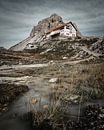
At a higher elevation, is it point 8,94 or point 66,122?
Result: point 8,94

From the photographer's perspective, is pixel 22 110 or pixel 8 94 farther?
pixel 8 94

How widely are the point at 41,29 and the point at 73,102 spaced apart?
11553 cm

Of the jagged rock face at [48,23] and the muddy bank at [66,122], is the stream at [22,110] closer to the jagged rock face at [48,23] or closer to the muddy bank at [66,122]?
the muddy bank at [66,122]

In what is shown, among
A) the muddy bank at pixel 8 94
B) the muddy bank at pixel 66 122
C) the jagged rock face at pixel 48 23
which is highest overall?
the jagged rock face at pixel 48 23

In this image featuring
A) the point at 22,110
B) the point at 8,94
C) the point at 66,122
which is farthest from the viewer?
the point at 8,94

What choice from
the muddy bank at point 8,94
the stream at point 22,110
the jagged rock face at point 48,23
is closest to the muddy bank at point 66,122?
the stream at point 22,110

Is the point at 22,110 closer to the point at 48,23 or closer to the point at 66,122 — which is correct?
the point at 66,122

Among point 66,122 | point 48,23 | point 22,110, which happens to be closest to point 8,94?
point 22,110

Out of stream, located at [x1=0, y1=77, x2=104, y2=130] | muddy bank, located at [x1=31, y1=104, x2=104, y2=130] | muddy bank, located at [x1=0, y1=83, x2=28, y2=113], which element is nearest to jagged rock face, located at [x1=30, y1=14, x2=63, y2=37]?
muddy bank, located at [x1=0, y1=83, x2=28, y2=113]

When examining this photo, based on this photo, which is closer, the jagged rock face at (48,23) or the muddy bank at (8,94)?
the muddy bank at (8,94)

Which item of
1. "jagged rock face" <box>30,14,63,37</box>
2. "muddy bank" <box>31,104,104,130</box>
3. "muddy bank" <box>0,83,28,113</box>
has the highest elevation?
"jagged rock face" <box>30,14,63,37</box>

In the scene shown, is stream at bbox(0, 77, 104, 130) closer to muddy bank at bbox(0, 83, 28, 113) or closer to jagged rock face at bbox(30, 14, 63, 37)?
muddy bank at bbox(0, 83, 28, 113)

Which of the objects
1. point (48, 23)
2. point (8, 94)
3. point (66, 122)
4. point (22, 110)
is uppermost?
point (48, 23)

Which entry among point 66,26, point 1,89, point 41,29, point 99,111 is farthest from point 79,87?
point 41,29
